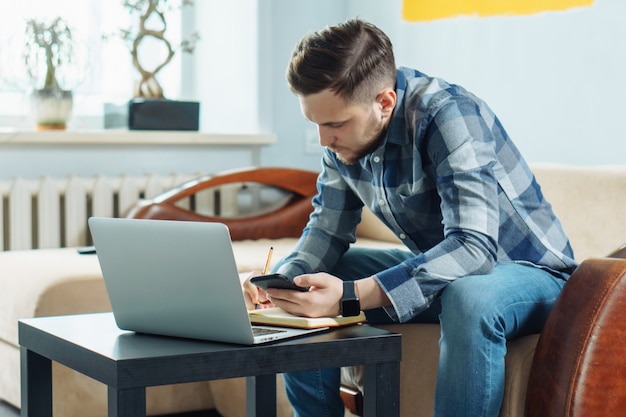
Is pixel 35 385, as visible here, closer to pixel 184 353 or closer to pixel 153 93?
pixel 184 353

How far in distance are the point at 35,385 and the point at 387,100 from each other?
77 centimetres

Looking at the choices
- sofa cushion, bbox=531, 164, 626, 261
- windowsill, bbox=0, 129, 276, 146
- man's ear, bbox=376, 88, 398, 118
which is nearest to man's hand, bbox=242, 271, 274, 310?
man's ear, bbox=376, 88, 398, 118

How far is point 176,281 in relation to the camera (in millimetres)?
1392

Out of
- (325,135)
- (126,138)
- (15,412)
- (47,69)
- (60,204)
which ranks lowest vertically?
(15,412)

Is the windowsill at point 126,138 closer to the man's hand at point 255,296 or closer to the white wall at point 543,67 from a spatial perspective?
the white wall at point 543,67

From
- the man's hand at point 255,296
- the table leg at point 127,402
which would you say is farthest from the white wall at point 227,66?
the table leg at point 127,402

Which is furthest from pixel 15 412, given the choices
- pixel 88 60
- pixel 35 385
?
pixel 88 60

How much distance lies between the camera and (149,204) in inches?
120

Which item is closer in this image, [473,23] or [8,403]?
[8,403]

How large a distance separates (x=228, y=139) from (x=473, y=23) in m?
1.01

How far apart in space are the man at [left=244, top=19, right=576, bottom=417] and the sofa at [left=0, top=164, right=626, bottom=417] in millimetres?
71

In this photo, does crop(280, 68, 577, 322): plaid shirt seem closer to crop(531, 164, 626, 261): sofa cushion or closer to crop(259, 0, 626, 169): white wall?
crop(531, 164, 626, 261): sofa cushion

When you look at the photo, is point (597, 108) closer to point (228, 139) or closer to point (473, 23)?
point (473, 23)

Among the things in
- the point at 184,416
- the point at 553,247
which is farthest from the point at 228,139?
the point at 553,247
